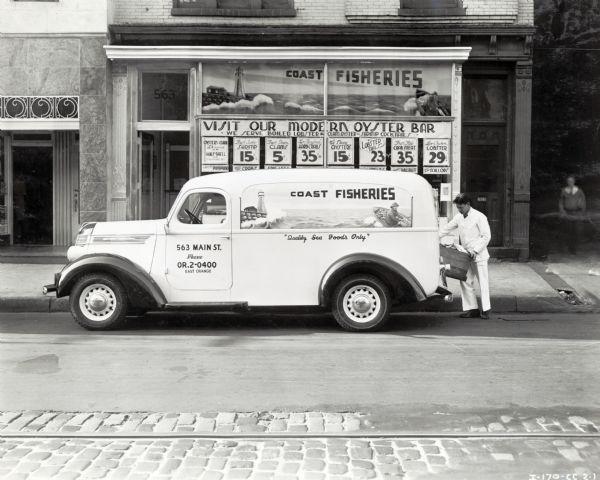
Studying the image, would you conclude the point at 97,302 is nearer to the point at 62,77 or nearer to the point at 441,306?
the point at 441,306

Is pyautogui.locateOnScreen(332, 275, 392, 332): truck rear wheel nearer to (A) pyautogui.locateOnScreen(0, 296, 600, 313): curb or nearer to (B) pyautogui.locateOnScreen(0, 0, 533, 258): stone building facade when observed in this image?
(A) pyautogui.locateOnScreen(0, 296, 600, 313): curb

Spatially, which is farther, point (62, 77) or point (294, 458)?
point (62, 77)

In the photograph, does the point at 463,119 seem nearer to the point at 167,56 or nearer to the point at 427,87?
the point at 427,87

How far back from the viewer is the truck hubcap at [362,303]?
980 cm

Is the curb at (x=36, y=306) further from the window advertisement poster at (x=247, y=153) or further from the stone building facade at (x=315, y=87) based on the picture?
the window advertisement poster at (x=247, y=153)

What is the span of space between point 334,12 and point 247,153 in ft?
10.5

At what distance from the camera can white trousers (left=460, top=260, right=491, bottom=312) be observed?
1092 centimetres

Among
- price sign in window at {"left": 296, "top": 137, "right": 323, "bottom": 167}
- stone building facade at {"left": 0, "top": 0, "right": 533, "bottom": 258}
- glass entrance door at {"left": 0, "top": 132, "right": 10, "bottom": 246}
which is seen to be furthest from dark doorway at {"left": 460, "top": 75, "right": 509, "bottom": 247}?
glass entrance door at {"left": 0, "top": 132, "right": 10, "bottom": 246}

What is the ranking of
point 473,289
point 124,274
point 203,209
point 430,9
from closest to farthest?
point 124,274
point 203,209
point 473,289
point 430,9

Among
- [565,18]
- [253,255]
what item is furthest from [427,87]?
[253,255]

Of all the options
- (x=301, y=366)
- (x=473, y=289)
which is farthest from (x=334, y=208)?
(x=301, y=366)

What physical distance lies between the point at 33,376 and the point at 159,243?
2992mm

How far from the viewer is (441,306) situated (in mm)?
12000

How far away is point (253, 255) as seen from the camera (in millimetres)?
9891
